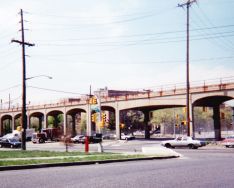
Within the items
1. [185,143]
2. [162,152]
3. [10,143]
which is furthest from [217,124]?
[162,152]

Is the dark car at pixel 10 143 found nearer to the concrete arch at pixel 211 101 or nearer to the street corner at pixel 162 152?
the street corner at pixel 162 152

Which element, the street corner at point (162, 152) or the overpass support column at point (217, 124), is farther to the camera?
the overpass support column at point (217, 124)

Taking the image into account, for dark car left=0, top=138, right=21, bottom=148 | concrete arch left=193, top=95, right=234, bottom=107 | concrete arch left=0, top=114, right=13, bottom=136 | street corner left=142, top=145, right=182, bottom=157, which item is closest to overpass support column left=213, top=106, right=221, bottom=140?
concrete arch left=193, top=95, right=234, bottom=107

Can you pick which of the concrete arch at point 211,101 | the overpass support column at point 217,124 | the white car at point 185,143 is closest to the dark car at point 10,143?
the white car at point 185,143

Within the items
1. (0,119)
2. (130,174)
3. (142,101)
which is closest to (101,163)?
(130,174)

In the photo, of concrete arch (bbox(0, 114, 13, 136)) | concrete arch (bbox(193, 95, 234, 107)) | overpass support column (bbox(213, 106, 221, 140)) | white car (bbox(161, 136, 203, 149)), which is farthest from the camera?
concrete arch (bbox(0, 114, 13, 136))

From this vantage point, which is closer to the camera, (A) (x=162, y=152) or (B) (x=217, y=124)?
(A) (x=162, y=152)

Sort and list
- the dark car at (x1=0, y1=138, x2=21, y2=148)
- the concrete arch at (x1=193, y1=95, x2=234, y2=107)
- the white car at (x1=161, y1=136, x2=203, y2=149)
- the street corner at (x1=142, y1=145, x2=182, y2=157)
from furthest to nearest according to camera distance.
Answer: the concrete arch at (x1=193, y1=95, x2=234, y2=107), the dark car at (x1=0, y1=138, x2=21, y2=148), the white car at (x1=161, y1=136, x2=203, y2=149), the street corner at (x1=142, y1=145, x2=182, y2=157)

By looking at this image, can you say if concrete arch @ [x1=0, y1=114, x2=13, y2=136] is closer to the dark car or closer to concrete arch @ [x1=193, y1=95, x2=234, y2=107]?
the dark car

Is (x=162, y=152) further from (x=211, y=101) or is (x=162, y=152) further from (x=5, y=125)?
(x=5, y=125)

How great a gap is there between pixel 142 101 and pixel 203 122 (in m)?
46.3

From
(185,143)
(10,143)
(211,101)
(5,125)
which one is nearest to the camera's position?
(185,143)

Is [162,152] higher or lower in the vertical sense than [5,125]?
lower

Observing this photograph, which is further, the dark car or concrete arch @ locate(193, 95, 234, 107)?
concrete arch @ locate(193, 95, 234, 107)
